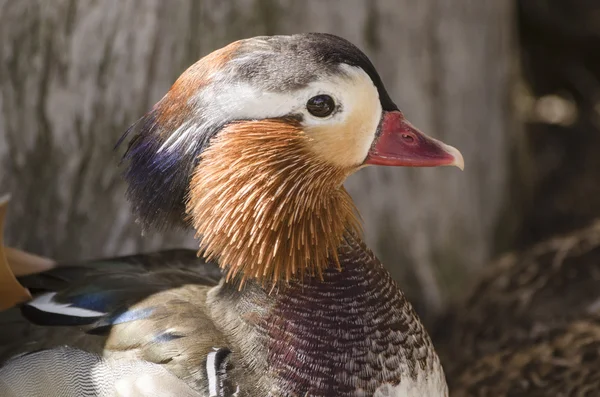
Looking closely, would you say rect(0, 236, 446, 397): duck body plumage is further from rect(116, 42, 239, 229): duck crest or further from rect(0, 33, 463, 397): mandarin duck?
rect(116, 42, 239, 229): duck crest

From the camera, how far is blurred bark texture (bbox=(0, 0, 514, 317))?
255 cm

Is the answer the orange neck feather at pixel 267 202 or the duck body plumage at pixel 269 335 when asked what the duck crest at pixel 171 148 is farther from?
the duck body plumage at pixel 269 335

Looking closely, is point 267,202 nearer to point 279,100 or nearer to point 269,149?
point 269,149

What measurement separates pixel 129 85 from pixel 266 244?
99 centimetres

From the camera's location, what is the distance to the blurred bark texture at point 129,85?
A: 101 inches

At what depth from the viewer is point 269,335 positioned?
6.21 ft

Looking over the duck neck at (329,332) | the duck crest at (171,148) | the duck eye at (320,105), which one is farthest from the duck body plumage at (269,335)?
the duck eye at (320,105)

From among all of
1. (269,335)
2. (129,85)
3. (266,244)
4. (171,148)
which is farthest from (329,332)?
(129,85)

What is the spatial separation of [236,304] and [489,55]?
1.94 meters

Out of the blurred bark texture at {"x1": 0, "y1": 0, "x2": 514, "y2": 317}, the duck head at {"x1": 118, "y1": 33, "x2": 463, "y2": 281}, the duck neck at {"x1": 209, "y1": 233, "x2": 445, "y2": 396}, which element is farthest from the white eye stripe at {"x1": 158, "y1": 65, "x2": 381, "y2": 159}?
the blurred bark texture at {"x1": 0, "y1": 0, "x2": 514, "y2": 317}

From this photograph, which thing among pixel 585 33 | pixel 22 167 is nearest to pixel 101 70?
pixel 22 167

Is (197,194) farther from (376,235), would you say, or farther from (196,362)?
(376,235)

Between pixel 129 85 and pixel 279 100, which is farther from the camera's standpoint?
pixel 129 85

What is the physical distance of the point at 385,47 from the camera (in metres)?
3.03
